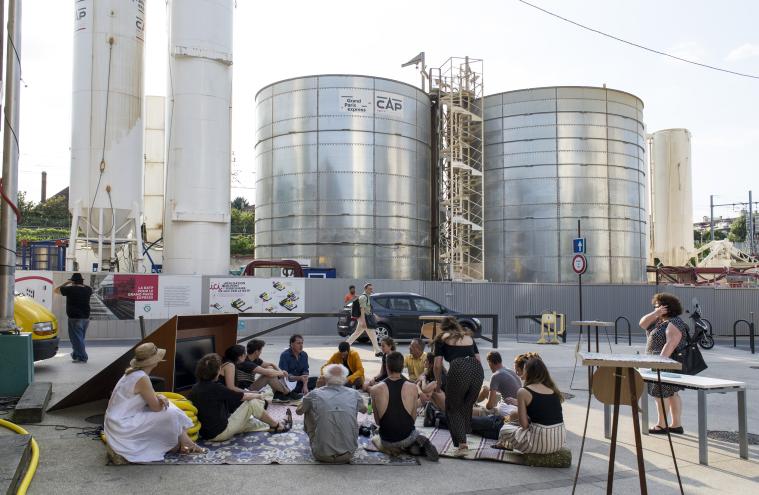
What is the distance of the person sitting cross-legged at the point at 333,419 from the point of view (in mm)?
6539

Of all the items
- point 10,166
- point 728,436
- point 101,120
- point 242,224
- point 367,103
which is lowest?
point 728,436

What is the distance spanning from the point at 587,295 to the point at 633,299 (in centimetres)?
203

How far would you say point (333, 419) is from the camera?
662 centimetres

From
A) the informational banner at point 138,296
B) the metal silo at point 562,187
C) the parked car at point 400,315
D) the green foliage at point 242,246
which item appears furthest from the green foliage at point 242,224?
the parked car at point 400,315

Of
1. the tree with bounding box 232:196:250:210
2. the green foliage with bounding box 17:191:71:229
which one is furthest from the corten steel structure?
the tree with bounding box 232:196:250:210

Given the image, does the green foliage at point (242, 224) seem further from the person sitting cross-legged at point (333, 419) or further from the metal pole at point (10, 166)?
the person sitting cross-legged at point (333, 419)

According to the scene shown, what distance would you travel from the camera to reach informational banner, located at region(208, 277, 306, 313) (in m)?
21.3

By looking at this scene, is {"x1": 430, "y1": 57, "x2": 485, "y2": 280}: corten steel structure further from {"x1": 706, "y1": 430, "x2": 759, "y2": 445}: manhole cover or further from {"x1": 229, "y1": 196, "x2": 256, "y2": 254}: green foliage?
{"x1": 229, "y1": 196, "x2": 256, "y2": 254}: green foliage

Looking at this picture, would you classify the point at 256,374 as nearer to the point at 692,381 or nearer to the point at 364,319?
the point at 692,381

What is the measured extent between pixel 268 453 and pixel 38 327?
297 inches

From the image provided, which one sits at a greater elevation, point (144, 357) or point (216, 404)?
point (144, 357)

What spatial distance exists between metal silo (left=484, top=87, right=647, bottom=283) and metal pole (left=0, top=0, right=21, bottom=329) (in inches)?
992

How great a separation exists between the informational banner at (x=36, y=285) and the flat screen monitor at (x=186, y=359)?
11.9 metres

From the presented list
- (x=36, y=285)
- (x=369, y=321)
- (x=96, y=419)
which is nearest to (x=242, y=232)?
(x=36, y=285)
